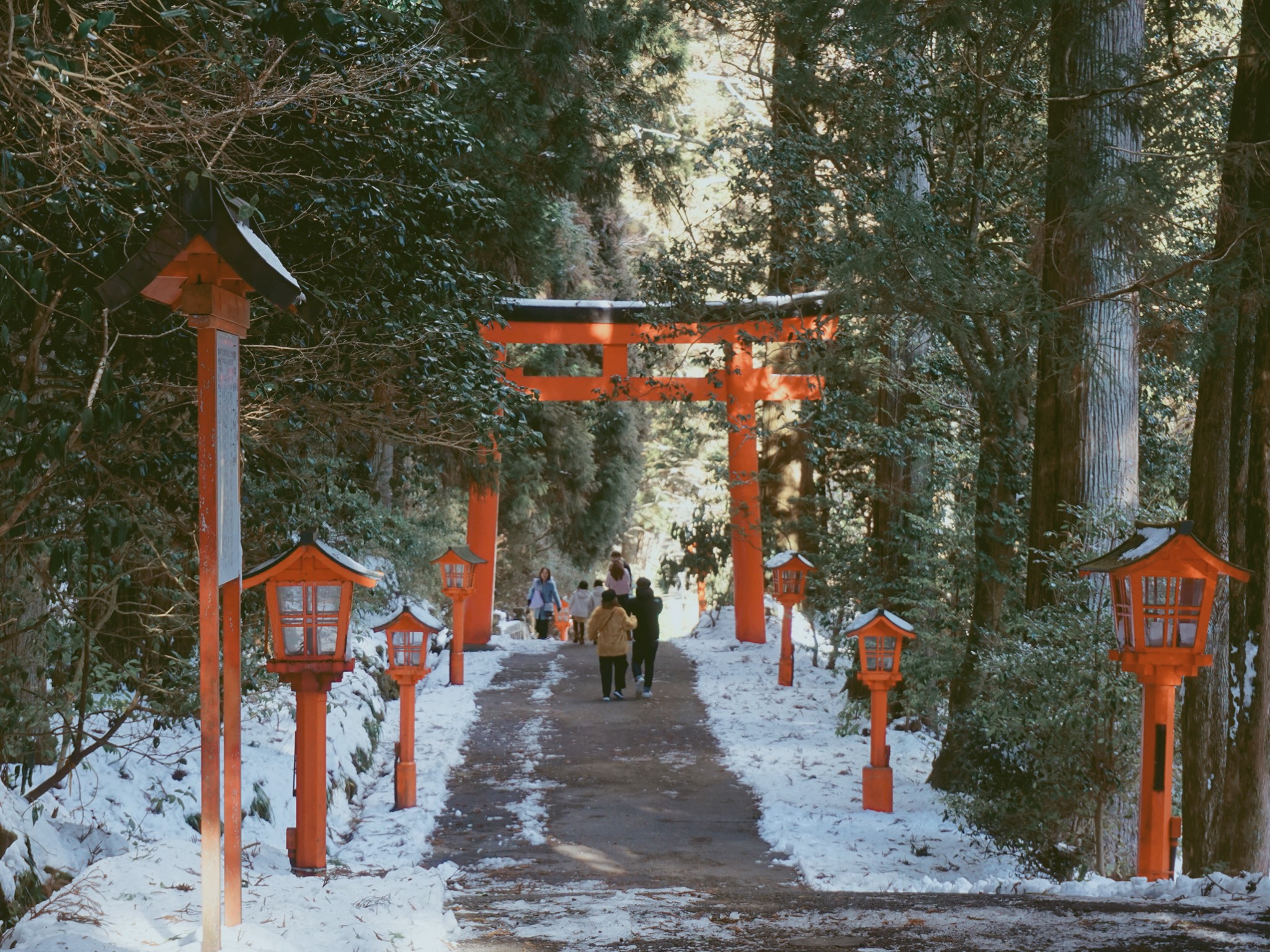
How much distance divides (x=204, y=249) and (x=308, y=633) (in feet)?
8.86

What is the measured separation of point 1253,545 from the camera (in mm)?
6391

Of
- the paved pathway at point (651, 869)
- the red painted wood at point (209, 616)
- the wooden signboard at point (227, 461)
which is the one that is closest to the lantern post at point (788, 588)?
the paved pathway at point (651, 869)

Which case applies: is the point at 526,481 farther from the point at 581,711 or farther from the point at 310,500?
the point at 310,500

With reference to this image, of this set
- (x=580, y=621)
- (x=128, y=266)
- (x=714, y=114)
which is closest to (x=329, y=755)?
(x=128, y=266)

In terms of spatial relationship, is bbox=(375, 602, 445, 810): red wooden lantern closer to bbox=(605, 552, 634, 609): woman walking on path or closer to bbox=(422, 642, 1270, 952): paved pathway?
bbox=(422, 642, 1270, 952): paved pathway

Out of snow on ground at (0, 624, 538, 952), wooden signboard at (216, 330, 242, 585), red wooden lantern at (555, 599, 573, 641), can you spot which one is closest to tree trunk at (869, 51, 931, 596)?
snow on ground at (0, 624, 538, 952)

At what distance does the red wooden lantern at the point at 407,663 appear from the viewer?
901cm

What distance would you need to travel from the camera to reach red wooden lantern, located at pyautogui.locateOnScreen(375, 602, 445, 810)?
29.6 feet

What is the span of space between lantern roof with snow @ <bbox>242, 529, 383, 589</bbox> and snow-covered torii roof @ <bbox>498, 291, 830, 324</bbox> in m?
7.22

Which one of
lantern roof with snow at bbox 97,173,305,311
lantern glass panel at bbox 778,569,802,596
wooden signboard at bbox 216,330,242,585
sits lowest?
lantern glass panel at bbox 778,569,802,596

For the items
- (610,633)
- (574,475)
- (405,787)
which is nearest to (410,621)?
(405,787)

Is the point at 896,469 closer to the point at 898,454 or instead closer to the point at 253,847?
the point at 898,454

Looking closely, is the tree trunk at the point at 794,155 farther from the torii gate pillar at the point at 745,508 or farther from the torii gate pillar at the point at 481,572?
the torii gate pillar at the point at 481,572

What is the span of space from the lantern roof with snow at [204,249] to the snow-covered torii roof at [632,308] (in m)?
8.88
